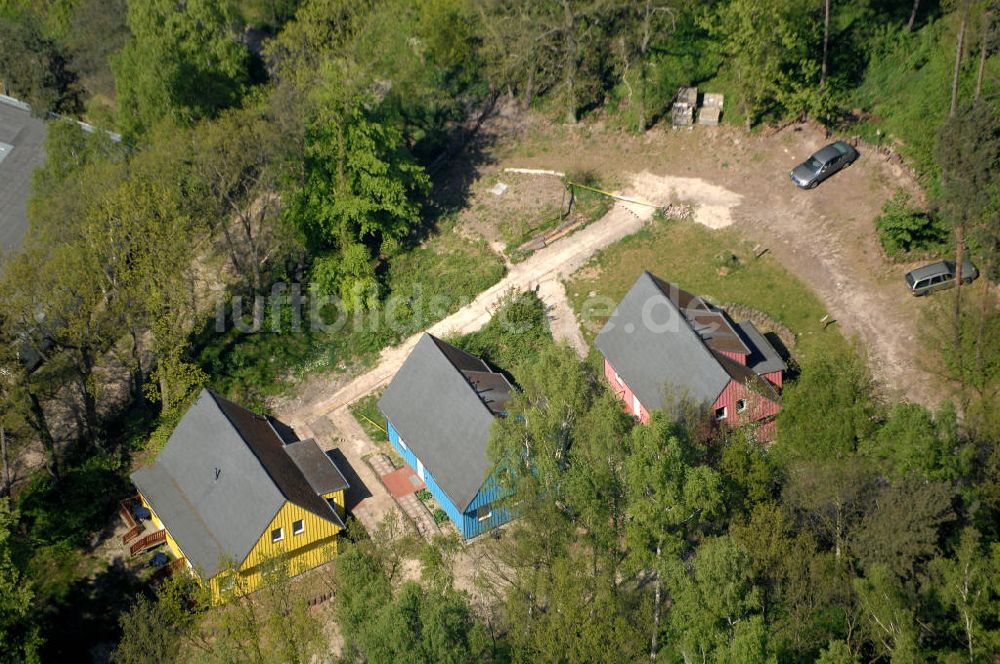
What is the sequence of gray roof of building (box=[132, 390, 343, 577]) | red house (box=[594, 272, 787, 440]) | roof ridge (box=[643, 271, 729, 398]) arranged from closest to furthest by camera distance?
1. gray roof of building (box=[132, 390, 343, 577])
2. red house (box=[594, 272, 787, 440])
3. roof ridge (box=[643, 271, 729, 398])

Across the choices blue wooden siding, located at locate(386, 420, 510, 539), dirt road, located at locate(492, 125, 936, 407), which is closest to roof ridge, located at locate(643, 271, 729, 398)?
dirt road, located at locate(492, 125, 936, 407)

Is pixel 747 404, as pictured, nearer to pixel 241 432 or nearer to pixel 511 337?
pixel 511 337

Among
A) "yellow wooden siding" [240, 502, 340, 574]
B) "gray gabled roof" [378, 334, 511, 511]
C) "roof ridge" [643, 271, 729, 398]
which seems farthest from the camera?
"gray gabled roof" [378, 334, 511, 511]

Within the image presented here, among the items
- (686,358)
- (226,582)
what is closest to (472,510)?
(226,582)

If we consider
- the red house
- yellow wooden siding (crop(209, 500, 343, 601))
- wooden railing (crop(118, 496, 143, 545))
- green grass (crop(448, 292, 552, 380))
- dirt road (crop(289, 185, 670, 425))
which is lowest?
the red house

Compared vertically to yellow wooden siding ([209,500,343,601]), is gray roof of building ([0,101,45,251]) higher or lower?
higher

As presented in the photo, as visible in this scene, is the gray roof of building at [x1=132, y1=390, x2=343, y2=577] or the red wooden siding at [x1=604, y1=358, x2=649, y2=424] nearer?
the gray roof of building at [x1=132, y1=390, x2=343, y2=577]

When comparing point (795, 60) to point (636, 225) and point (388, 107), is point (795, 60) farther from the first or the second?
point (388, 107)

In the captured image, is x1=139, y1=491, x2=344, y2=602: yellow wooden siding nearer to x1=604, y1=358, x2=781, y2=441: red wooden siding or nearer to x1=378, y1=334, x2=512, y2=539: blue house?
x1=378, y1=334, x2=512, y2=539: blue house

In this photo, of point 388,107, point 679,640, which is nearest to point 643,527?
point 679,640
